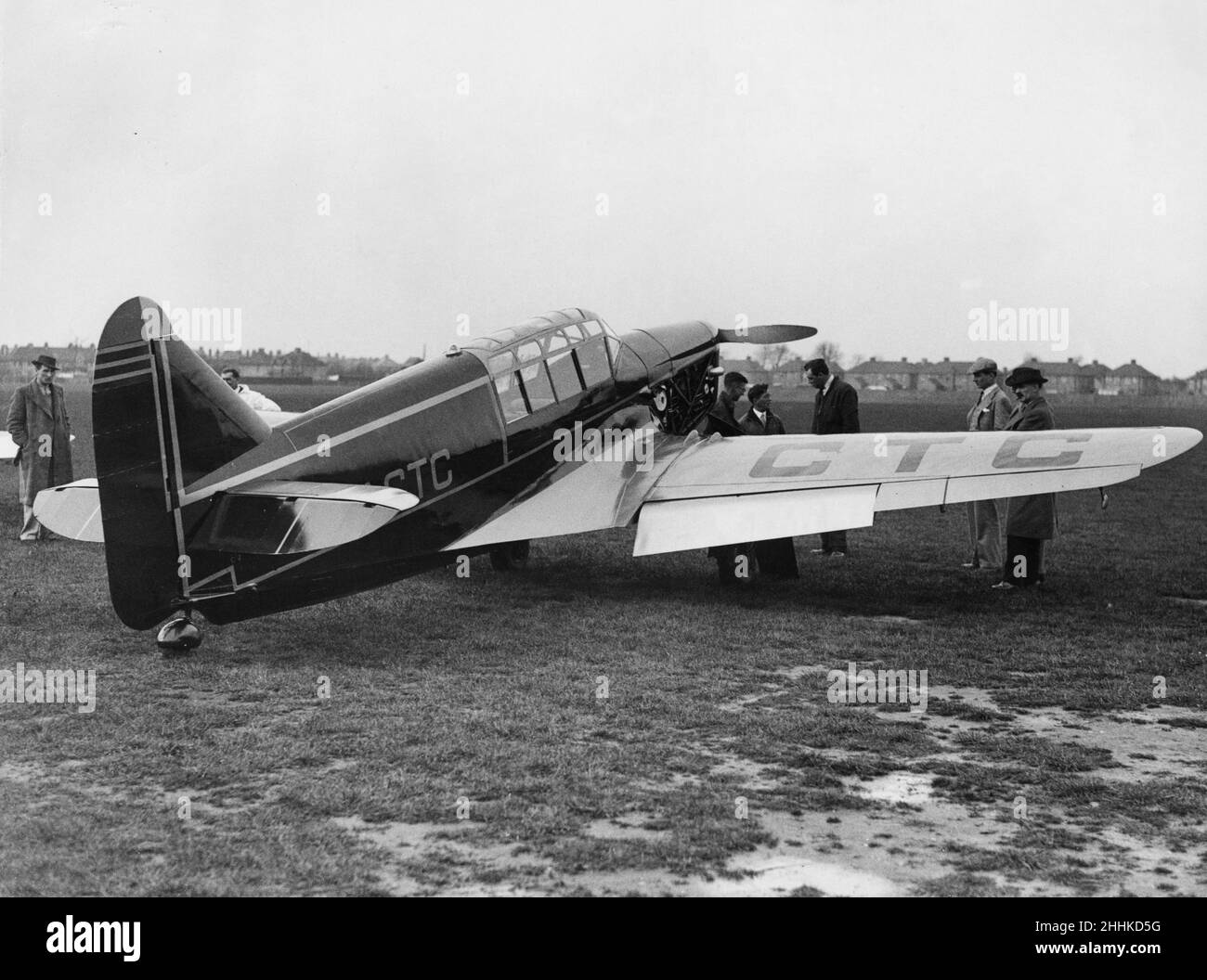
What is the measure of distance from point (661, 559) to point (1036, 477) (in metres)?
3.95

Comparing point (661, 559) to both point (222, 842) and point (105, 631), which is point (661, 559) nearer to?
point (105, 631)

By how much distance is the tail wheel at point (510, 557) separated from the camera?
1000 cm

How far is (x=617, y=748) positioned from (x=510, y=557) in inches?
210

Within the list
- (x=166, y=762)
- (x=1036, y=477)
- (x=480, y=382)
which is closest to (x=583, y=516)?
(x=480, y=382)

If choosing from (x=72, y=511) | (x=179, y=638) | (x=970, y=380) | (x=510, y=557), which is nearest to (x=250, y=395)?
(x=510, y=557)

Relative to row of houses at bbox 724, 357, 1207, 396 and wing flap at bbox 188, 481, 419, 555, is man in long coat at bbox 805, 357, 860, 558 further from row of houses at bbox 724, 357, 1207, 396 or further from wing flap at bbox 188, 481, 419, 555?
row of houses at bbox 724, 357, 1207, 396

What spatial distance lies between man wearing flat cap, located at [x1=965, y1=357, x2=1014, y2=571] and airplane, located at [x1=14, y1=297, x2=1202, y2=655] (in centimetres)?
129

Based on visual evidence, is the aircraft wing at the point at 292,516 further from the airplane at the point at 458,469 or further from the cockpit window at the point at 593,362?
the cockpit window at the point at 593,362

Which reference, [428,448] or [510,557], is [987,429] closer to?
[510,557]

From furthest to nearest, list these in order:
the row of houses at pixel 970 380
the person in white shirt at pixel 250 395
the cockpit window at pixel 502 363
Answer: the row of houses at pixel 970 380, the person in white shirt at pixel 250 395, the cockpit window at pixel 502 363

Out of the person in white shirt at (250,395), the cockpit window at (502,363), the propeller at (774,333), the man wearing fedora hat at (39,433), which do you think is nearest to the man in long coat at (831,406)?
the propeller at (774,333)

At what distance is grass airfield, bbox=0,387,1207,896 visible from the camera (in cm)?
360

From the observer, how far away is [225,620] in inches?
258

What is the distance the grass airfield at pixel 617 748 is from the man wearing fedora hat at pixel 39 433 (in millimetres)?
3025
